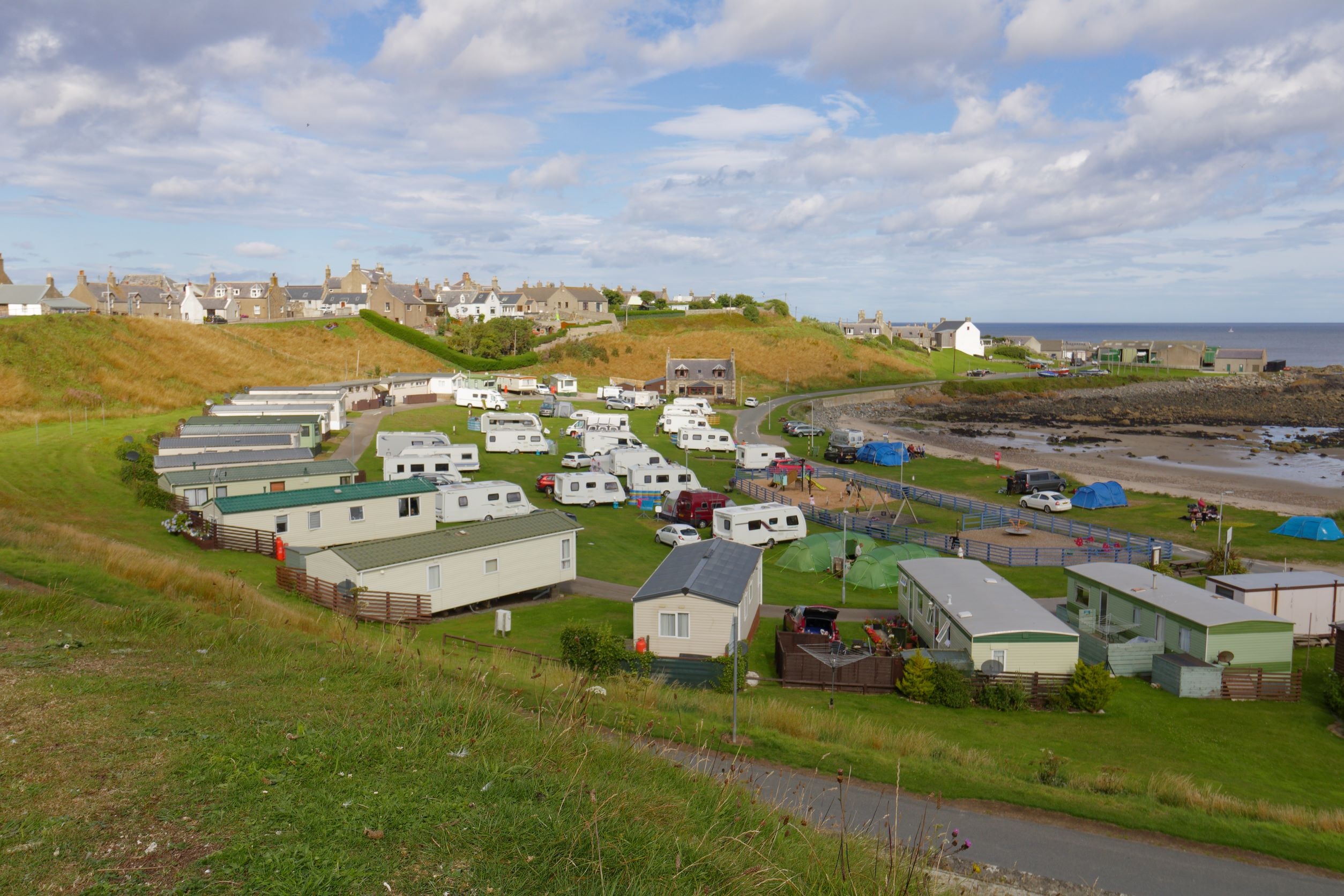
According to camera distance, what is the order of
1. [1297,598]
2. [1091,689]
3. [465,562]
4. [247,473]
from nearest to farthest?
[1091,689], [1297,598], [465,562], [247,473]

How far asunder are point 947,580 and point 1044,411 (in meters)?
88.5

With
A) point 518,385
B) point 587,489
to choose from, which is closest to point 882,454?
point 587,489

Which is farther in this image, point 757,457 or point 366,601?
point 757,457

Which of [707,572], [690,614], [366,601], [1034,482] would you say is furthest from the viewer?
[1034,482]

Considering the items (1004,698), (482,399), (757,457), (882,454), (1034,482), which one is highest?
(482,399)

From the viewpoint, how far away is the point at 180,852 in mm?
5766

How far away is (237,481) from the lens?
3575 cm

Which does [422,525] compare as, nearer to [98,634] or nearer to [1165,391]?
[98,634]

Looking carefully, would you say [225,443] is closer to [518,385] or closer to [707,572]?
[707,572]

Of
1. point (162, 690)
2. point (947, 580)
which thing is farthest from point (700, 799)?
point (947, 580)

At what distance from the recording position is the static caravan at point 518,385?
8444cm

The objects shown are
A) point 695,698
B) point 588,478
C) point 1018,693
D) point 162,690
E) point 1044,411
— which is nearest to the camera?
point 162,690

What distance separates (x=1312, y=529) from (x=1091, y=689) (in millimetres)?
26646

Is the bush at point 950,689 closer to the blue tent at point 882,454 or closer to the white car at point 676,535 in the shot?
the white car at point 676,535
